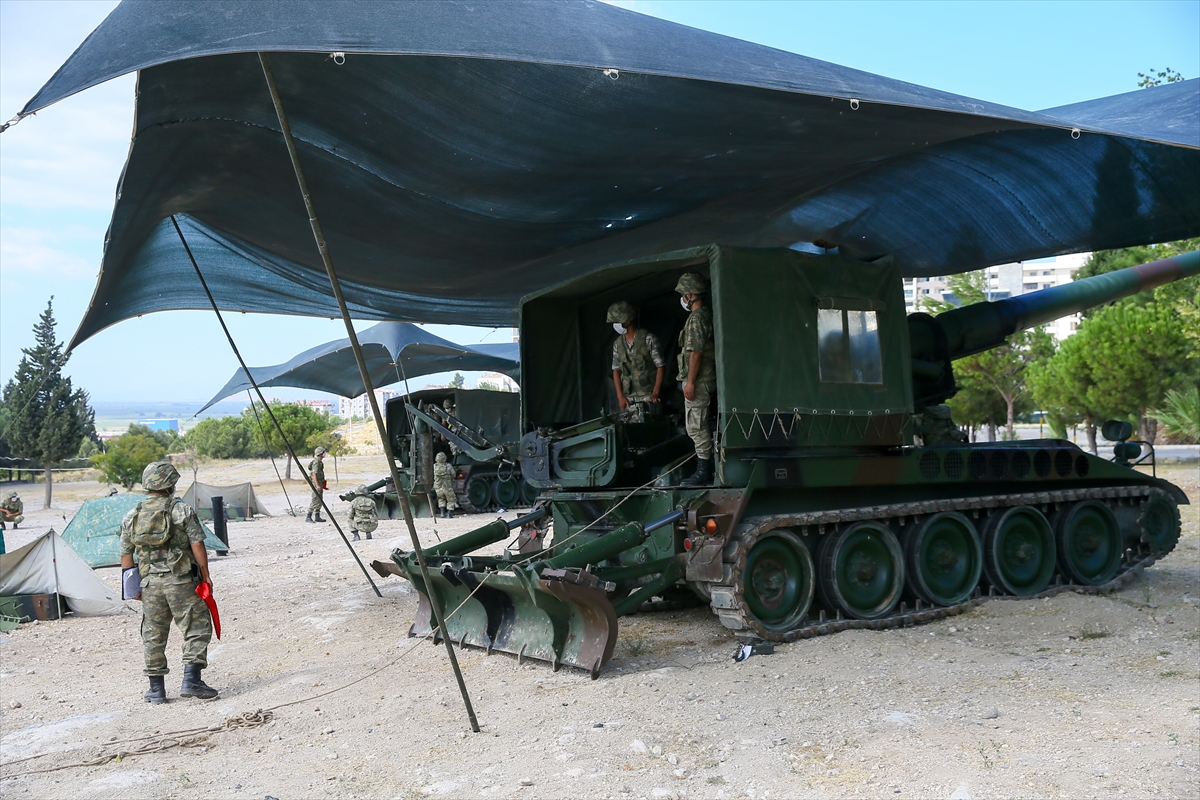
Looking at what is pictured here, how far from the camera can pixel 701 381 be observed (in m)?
8.02

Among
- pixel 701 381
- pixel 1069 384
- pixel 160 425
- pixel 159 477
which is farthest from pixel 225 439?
pixel 160 425

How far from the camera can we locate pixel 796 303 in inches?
318

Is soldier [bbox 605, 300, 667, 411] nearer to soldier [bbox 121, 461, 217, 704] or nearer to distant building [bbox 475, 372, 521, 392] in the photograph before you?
distant building [bbox 475, 372, 521, 392]

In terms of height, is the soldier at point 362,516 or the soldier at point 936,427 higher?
the soldier at point 936,427

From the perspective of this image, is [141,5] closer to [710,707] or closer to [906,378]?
[710,707]

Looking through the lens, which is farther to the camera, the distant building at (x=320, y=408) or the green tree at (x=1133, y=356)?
the distant building at (x=320, y=408)

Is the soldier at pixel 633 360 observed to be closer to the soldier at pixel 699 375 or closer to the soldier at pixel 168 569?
the soldier at pixel 699 375

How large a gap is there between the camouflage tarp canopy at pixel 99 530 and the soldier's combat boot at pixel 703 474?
9.16 metres

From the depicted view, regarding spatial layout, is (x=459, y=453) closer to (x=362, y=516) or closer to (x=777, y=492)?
(x=362, y=516)

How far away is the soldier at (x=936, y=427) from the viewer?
33.9 feet

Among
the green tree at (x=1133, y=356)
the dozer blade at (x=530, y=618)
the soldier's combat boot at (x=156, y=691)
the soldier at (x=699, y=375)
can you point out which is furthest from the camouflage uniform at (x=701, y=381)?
the green tree at (x=1133, y=356)

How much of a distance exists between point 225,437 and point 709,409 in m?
64.5

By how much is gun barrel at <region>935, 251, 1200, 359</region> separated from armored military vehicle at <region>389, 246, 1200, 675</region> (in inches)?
9.3

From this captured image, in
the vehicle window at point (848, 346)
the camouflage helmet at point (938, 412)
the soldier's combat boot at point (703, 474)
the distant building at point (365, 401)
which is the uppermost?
the distant building at point (365, 401)
